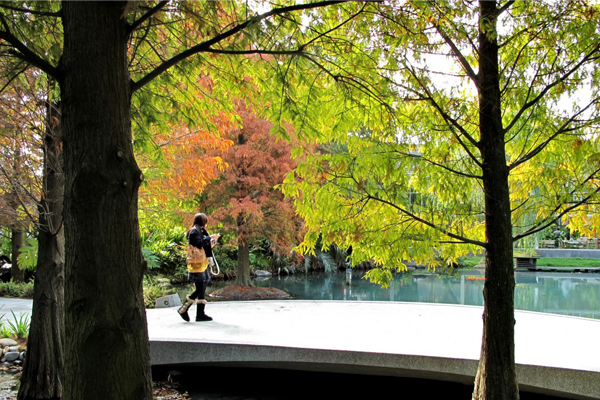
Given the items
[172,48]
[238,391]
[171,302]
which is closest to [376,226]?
[172,48]

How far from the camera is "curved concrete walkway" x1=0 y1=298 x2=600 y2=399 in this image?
4.79 m

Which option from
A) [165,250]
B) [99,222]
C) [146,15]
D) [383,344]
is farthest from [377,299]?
[146,15]

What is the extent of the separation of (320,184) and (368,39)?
49.1 inches

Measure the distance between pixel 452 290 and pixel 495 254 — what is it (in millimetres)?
14516

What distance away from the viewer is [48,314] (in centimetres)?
520

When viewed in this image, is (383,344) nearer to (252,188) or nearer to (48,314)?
(48,314)

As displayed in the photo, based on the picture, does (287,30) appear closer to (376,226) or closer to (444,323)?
(376,226)

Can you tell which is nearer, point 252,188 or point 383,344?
point 383,344

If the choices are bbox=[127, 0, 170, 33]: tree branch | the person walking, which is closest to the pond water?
the person walking

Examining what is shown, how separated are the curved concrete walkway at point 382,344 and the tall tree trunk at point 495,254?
3.71ft

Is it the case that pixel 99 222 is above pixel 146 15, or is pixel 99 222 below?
below

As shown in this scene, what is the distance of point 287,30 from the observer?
3.90 metres

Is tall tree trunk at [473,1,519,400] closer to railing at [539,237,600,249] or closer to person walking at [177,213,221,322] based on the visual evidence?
person walking at [177,213,221,322]

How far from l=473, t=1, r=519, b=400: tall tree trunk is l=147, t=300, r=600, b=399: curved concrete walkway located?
1115mm
